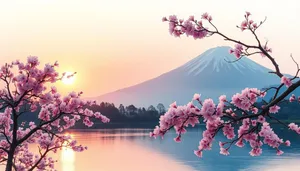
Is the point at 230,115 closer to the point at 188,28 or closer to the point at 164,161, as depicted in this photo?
the point at 188,28

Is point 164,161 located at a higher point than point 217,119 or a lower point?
lower

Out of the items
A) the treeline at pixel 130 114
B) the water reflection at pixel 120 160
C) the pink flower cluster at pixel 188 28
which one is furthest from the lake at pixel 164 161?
the treeline at pixel 130 114

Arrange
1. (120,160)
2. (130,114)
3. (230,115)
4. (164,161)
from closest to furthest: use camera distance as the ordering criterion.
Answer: (230,115) → (164,161) → (120,160) → (130,114)

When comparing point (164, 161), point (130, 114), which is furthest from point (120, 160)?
point (130, 114)

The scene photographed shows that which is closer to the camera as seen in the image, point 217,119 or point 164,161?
point 217,119

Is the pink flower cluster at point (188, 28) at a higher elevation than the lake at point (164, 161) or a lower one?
higher

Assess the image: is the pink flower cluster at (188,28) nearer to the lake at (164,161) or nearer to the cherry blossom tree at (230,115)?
the cherry blossom tree at (230,115)

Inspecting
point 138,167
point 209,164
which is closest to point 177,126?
point 138,167

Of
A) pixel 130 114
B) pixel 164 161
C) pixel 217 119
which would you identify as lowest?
pixel 164 161

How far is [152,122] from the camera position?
163000mm

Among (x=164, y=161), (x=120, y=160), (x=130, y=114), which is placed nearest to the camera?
(x=164, y=161)

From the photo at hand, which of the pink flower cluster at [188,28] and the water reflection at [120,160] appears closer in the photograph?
the pink flower cluster at [188,28]

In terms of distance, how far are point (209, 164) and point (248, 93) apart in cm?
5854

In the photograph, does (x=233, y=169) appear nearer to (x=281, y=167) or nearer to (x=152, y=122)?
(x=281, y=167)
